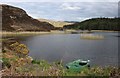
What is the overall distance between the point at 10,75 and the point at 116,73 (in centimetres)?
342

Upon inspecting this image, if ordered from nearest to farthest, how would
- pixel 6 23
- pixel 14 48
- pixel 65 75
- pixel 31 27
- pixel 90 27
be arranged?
1. pixel 65 75
2. pixel 14 48
3. pixel 6 23
4. pixel 31 27
5. pixel 90 27

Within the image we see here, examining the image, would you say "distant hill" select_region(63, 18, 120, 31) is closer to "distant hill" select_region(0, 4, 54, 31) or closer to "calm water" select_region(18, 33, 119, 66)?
"distant hill" select_region(0, 4, 54, 31)

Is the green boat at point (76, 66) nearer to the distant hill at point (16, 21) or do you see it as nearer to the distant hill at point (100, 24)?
the distant hill at point (16, 21)

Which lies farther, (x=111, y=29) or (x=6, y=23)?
(x=111, y=29)

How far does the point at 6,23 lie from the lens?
202 ft

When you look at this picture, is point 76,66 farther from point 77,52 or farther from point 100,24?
point 100,24

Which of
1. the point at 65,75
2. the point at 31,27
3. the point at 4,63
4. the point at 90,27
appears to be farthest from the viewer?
the point at 90,27

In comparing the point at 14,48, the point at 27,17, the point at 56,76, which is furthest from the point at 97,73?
the point at 27,17

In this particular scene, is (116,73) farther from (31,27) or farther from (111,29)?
(111,29)

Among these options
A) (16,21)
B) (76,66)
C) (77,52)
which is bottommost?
(77,52)

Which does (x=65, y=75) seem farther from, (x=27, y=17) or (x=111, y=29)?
(x=111, y=29)

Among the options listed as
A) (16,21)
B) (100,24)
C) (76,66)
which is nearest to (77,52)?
(76,66)

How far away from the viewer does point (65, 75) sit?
342 inches

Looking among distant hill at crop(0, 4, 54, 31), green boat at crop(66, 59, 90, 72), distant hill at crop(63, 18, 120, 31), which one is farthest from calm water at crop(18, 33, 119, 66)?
distant hill at crop(63, 18, 120, 31)
